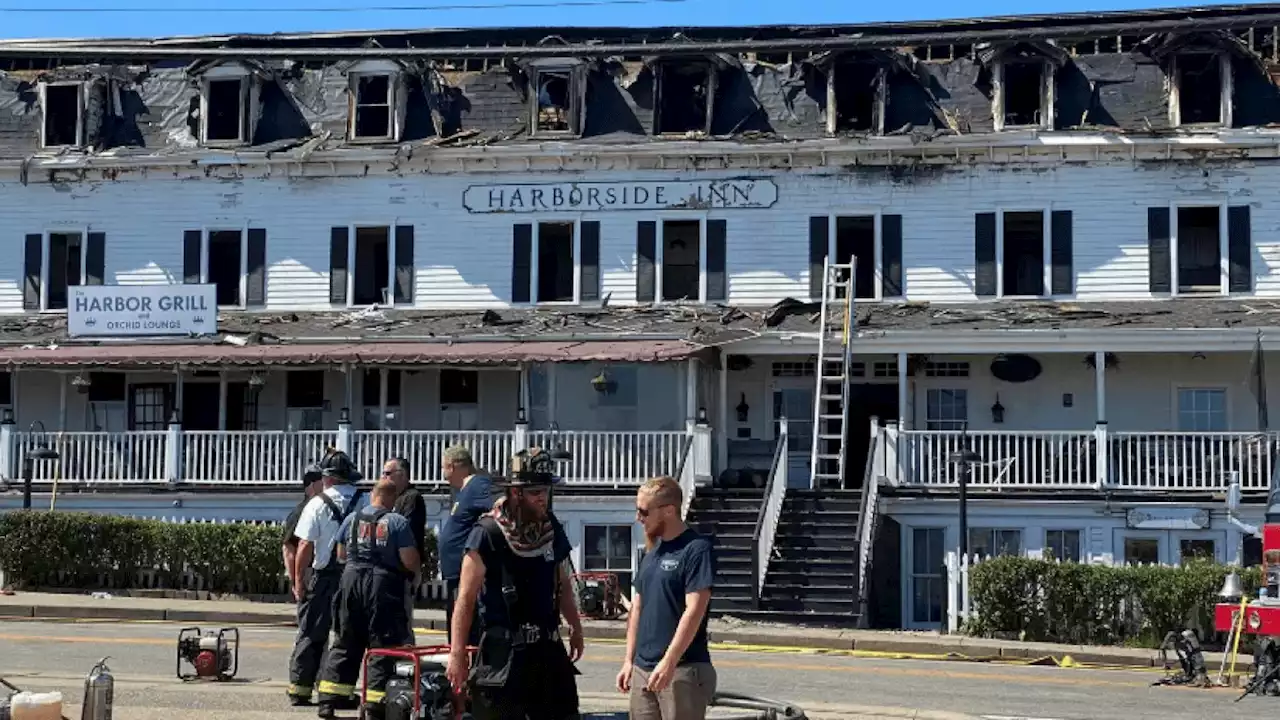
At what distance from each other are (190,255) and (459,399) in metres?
5.24

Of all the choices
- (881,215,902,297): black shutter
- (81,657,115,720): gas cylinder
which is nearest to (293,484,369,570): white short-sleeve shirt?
(81,657,115,720): gas cylinder

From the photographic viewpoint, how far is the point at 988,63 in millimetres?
28641

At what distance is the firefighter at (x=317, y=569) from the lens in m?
12.8

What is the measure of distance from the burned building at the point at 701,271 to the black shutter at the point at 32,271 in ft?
0.21

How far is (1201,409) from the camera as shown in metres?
27.5

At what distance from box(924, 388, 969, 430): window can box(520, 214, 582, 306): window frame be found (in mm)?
5854

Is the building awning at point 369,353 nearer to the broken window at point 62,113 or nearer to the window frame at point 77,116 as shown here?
the window frame at point 77,116

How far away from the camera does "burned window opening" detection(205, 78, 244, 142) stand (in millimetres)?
30719

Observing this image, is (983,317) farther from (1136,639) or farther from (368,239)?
(368,239)

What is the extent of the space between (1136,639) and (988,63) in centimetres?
1098

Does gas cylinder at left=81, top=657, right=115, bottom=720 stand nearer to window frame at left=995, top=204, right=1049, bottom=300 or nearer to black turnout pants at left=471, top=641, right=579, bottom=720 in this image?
black turnout pants at left=471, top=641, right=579, bottom=720

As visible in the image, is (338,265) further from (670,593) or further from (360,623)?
(670,593)

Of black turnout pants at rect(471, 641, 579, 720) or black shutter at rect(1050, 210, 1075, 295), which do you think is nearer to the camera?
black turnout pants at rect(471, 641, 579, 720)

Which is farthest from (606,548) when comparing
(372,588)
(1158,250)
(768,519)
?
(372,588)
